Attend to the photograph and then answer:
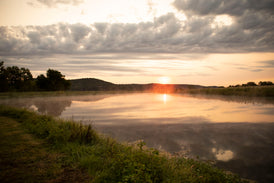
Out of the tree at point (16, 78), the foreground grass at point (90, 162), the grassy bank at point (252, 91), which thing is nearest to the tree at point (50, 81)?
the tree at point (16, 78)

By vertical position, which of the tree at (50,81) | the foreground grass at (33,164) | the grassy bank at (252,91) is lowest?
the foreground grass at (33,164)

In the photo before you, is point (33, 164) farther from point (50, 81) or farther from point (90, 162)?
point (50, 81)

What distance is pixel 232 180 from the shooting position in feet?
15.0

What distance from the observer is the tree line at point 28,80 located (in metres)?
59.0

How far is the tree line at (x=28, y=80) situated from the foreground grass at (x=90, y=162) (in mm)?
64606

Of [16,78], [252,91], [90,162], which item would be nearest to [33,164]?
[90,162]

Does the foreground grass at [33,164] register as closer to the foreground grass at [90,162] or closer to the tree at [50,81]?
the foreground grass at [90,162]

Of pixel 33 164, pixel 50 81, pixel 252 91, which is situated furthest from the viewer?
Answer: pixel 50 81

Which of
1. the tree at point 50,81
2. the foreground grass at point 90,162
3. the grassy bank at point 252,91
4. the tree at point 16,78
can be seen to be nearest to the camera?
the foreground grass at point 90,162

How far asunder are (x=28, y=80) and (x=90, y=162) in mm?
73979

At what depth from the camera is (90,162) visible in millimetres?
4852

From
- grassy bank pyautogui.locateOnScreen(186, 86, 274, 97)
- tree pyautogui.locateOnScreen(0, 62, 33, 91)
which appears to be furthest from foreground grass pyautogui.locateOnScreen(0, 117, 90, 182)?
tree pyautogui.locateOnScreen(0, 62, 33, 91)

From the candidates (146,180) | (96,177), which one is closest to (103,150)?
(96,177)

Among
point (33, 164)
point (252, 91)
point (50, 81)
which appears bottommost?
point (33, 164)
